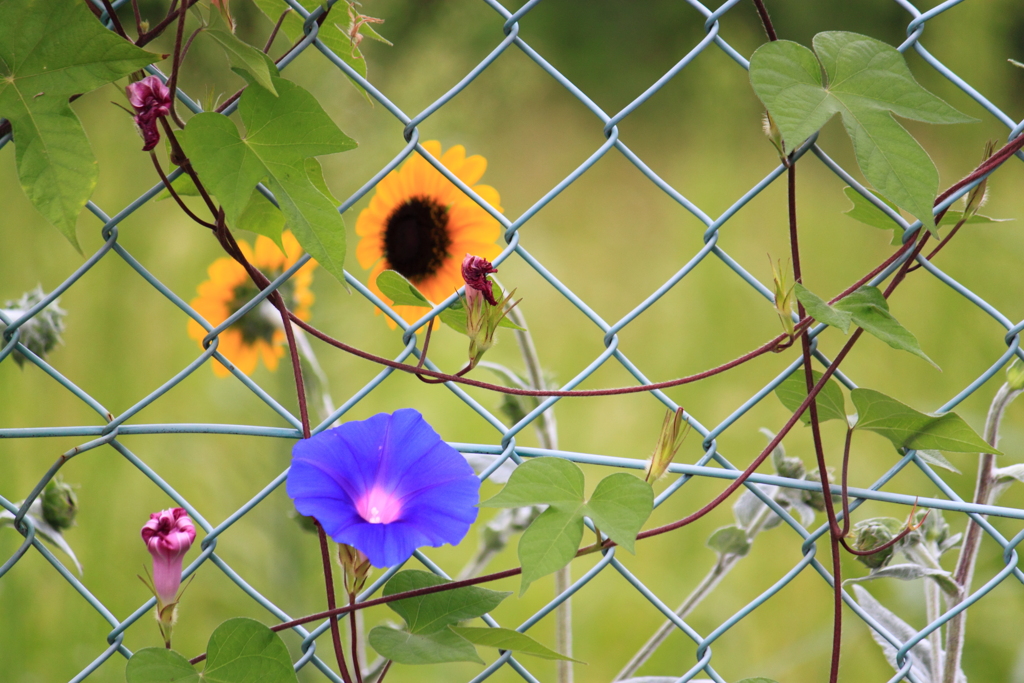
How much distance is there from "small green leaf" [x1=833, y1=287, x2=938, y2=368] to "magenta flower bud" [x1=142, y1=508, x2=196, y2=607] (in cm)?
35

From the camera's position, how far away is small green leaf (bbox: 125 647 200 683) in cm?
36

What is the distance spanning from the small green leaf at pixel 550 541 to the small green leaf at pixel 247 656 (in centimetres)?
12

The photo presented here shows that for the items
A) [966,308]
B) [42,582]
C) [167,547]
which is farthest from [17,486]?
[966,308]

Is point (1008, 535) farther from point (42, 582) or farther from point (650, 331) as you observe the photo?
point (42, 582)

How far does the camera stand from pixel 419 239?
0.54m

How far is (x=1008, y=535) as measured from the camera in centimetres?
112

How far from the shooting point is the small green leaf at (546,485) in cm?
36

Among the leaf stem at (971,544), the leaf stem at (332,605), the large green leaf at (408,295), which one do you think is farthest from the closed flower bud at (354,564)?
the leaf stem at (971,544)

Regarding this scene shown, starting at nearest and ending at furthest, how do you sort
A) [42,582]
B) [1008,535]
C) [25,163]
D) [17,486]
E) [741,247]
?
[25,163]
[17,486]
[42,582]
[1008,535]
[741,247]

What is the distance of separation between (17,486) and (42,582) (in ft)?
0.59

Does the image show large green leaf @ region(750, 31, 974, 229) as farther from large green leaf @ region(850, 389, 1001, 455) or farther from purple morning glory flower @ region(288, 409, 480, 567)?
purple morning glory flower @ region(288, 409, 480, 567)

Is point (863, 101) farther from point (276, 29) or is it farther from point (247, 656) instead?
point (247, 656)

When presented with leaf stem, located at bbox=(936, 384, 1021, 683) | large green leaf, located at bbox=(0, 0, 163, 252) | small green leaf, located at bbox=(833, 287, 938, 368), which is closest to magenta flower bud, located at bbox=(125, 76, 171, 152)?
large green leaf, located at bbox=(0, 0, 163, 252)

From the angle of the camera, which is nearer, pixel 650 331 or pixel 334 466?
pixel 334 466
